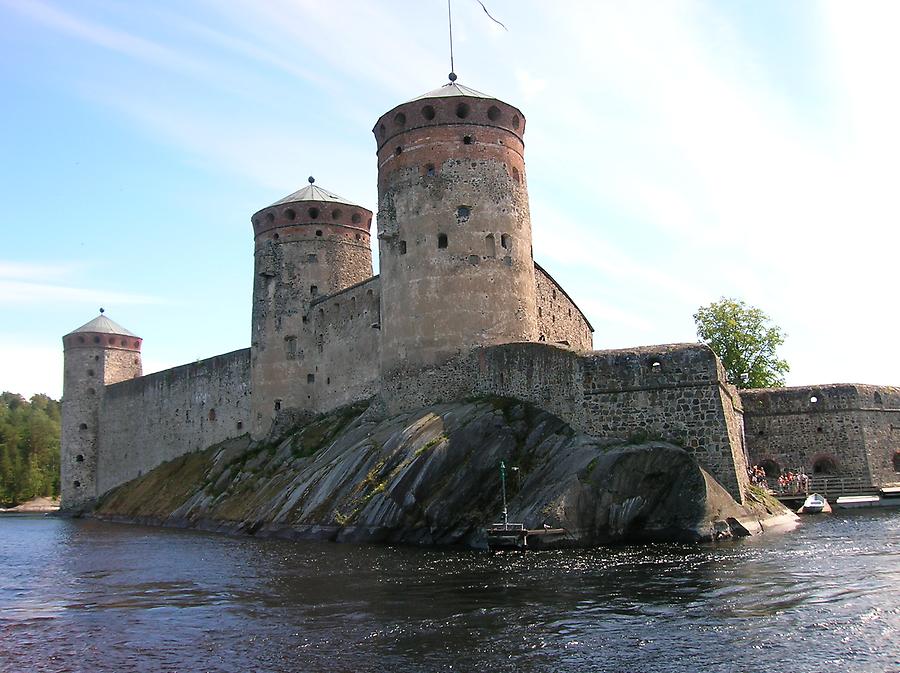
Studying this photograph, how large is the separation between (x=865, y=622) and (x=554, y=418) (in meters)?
14.9

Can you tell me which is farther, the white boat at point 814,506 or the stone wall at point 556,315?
the stone wall at point 556,315

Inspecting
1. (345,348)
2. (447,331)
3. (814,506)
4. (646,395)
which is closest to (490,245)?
(447,331)

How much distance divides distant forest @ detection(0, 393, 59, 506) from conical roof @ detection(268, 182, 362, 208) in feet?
160

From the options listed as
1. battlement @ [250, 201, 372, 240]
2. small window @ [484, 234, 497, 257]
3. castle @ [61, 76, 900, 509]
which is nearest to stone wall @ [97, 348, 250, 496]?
castle @ [61, 76, 900, 509]

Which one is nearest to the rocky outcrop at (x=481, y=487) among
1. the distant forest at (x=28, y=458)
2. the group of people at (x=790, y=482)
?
the group of people at (x=790, y=482)

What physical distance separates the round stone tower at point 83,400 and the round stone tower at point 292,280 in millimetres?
20888

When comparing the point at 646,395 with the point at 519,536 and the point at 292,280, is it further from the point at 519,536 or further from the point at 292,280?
the point at 292,280

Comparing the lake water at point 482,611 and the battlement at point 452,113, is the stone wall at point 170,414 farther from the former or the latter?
the lake water at point 482,611

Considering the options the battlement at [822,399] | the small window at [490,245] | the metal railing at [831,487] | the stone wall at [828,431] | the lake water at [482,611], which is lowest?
the lake water at [482,611]

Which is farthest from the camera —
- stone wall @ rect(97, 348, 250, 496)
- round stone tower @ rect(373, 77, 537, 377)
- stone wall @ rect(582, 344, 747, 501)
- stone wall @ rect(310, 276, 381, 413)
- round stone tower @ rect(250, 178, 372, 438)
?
stone wall @ rect(97, 348, 250, 496)

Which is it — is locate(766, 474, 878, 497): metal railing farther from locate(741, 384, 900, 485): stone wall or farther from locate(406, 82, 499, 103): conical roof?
locate(406, 82, 499, 103): conical roof

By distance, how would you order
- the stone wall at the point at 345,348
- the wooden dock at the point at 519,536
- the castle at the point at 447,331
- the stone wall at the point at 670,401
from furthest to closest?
the stone wall at the point at 345,348 → the castle at the point at 447,331 → the stone wall at the point at 670,401 → the wooden dock at the point at 519,536

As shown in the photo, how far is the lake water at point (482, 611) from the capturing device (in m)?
11.6

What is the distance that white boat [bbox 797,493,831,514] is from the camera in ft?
102
